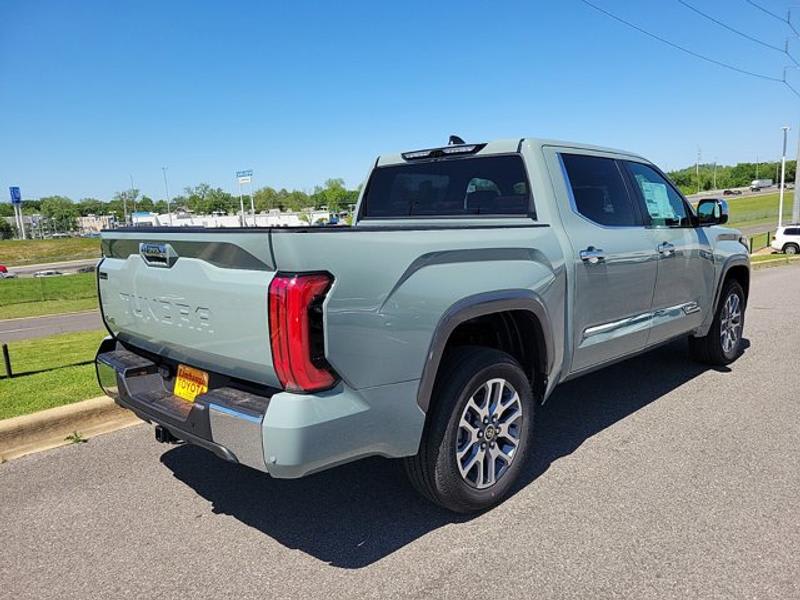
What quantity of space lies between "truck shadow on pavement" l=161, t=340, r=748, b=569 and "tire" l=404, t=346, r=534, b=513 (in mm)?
233

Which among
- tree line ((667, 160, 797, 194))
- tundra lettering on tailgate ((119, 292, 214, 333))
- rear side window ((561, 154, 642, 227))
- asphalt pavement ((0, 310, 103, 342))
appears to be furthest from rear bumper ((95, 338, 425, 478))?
tree line ((667, 160, 797, 194))

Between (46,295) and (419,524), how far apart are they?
97.8ft

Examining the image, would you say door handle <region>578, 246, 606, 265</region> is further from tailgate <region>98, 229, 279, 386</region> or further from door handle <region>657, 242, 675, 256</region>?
tailgate <region>98, 229, 279, 386</region>

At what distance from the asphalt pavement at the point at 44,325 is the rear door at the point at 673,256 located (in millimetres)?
13791

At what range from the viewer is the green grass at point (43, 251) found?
68.1m

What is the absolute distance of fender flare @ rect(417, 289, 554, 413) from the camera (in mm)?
2826

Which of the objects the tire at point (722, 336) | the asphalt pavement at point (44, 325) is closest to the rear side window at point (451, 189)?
the tire at point (722, 336)

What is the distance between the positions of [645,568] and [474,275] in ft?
5.06

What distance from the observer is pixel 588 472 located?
375cm

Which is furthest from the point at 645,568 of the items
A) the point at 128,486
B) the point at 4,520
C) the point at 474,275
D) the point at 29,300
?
the point at 29,300

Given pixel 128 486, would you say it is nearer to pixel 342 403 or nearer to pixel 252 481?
pixel 252 481

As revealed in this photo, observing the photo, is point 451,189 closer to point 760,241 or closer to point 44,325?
point 44,325

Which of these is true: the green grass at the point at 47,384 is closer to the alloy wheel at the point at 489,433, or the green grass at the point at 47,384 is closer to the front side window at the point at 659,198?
the alloy wheel at the point at 489,433

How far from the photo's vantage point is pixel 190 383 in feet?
9.83
